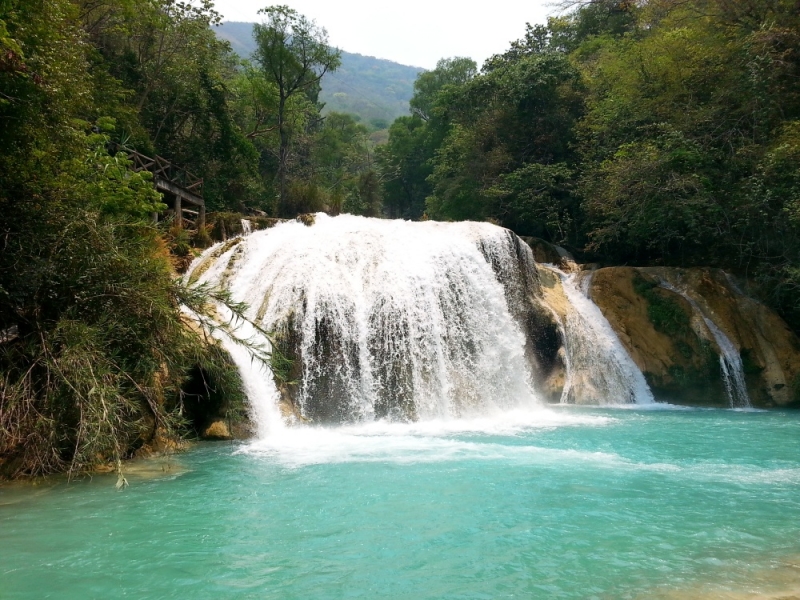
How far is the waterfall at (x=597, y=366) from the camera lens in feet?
48.7

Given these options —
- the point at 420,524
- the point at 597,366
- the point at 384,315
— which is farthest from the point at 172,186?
the point at 420,524

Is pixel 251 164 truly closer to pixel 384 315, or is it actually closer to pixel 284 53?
pixel 284 53

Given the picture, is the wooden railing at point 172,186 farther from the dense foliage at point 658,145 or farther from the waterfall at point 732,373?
the waterfall at point 732,373

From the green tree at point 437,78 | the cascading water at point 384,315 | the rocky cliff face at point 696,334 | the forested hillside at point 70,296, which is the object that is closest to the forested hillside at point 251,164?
the forested hillside at point 70,296

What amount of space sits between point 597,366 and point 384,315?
231 inches

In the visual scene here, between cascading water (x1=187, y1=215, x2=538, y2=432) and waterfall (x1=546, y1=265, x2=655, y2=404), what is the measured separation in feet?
4.72

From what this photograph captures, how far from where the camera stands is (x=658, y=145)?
56.2 feet

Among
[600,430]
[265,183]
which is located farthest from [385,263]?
[265,183]

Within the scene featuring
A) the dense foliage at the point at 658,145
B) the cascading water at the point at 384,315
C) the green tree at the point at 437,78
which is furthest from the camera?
the green tree at the point at 437,78

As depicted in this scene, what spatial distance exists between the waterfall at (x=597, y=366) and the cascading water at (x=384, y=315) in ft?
4.72

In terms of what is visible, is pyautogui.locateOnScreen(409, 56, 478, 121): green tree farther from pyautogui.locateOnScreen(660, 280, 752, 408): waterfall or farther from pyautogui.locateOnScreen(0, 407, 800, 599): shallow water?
pyautogui.locateOnScreen(0, 407, 800, 599): shallow water

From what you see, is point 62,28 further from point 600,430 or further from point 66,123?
point 600,430

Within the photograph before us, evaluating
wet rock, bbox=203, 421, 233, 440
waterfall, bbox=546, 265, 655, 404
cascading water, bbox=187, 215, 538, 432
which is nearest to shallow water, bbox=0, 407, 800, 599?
wet rock, bbox=203, 421, 233, 440

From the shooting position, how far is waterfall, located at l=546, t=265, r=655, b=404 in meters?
14.8
